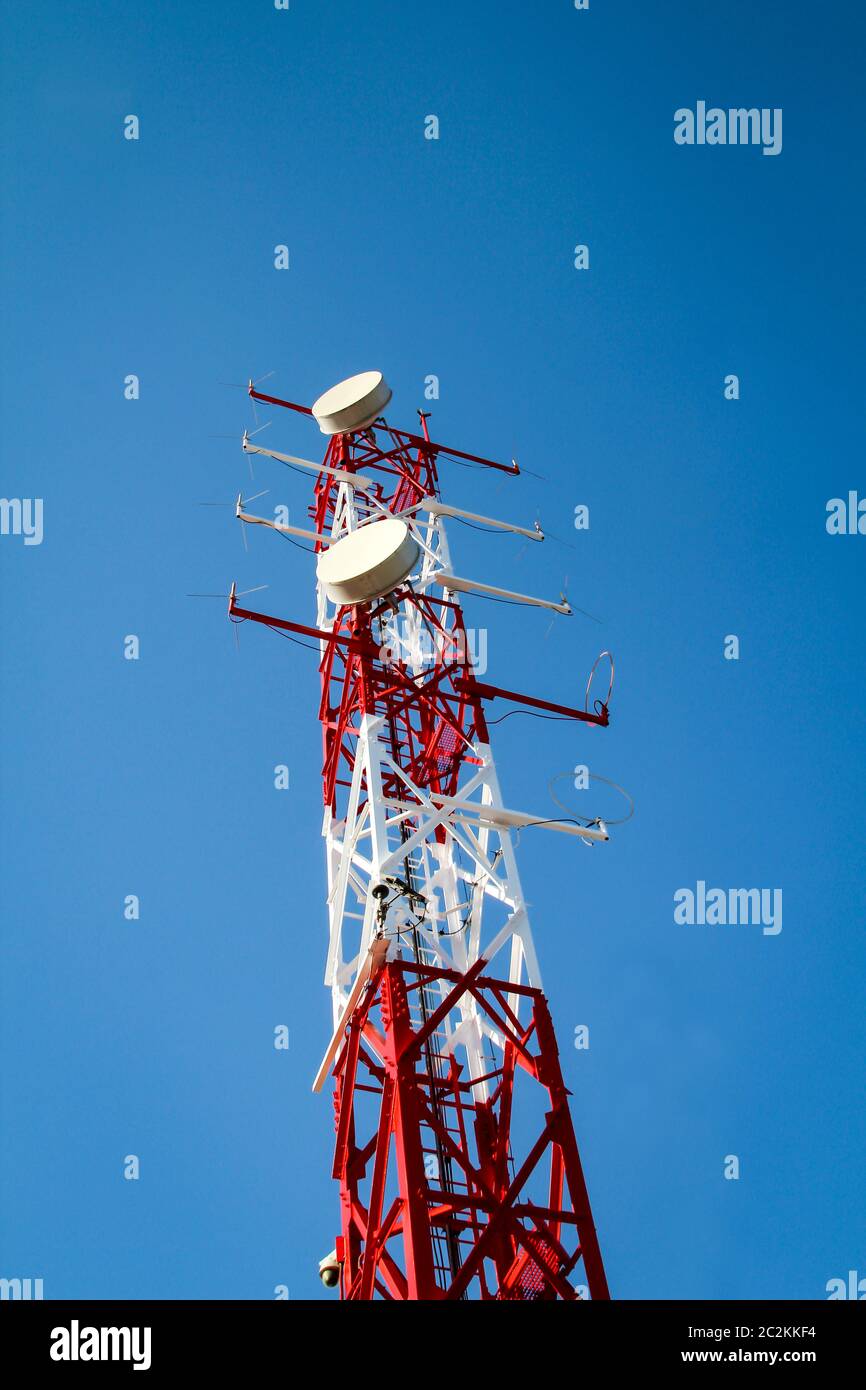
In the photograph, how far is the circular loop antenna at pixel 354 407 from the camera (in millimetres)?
35656

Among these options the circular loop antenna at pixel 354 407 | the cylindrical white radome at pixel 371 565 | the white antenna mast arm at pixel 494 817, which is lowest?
the white antenna mast arm at pixel 494 817

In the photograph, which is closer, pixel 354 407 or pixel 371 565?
pixel 371 565

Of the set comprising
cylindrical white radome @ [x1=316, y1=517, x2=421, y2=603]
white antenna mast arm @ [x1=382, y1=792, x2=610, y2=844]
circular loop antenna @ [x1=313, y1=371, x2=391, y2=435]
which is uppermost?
circular loop antenna @ [x1=313, y1=371, x2=391, y2=435]

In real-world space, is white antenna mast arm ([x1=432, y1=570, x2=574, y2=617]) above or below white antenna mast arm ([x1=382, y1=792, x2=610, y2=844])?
above

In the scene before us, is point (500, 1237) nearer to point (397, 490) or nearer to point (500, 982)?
point (500, 982)

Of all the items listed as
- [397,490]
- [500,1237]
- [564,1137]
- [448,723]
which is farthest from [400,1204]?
[397,490]

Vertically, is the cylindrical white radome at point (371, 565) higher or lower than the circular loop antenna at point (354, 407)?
lower

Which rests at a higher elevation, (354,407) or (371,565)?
(354,407)

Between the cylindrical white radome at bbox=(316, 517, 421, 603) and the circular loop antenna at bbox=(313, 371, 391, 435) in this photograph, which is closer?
the cylindrical white radome at bbox=(316, 517, 421, 603)

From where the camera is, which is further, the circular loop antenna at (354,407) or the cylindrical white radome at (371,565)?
the circular loop antenna at (354,407)

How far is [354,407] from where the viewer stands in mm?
35625

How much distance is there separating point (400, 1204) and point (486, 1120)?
3.22 metres

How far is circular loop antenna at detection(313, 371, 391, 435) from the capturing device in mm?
35656
